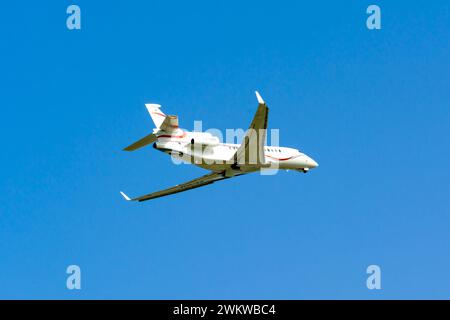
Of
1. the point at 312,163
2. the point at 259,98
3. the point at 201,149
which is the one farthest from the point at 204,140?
the point at 312,163

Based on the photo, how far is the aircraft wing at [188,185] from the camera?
7719 centimetres

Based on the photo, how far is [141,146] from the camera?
236 feet

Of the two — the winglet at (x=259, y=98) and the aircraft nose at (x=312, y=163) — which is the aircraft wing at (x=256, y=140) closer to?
the winglet at (x=259, y=98)

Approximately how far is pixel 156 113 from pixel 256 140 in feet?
29.6

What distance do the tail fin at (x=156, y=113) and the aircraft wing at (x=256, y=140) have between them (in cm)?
670

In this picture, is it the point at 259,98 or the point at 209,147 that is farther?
the point at 209,147

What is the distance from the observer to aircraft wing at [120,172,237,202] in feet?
253

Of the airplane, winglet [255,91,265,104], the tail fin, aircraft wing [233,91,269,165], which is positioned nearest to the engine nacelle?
the airplane

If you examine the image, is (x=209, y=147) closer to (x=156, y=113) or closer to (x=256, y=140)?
(x=256, y=140)

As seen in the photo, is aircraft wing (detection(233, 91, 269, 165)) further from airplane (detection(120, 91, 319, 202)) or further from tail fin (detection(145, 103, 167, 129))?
tail fin (detection(145, 103, 167, 129))

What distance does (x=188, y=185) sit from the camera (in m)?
79.3

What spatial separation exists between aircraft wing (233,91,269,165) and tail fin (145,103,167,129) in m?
6.70
